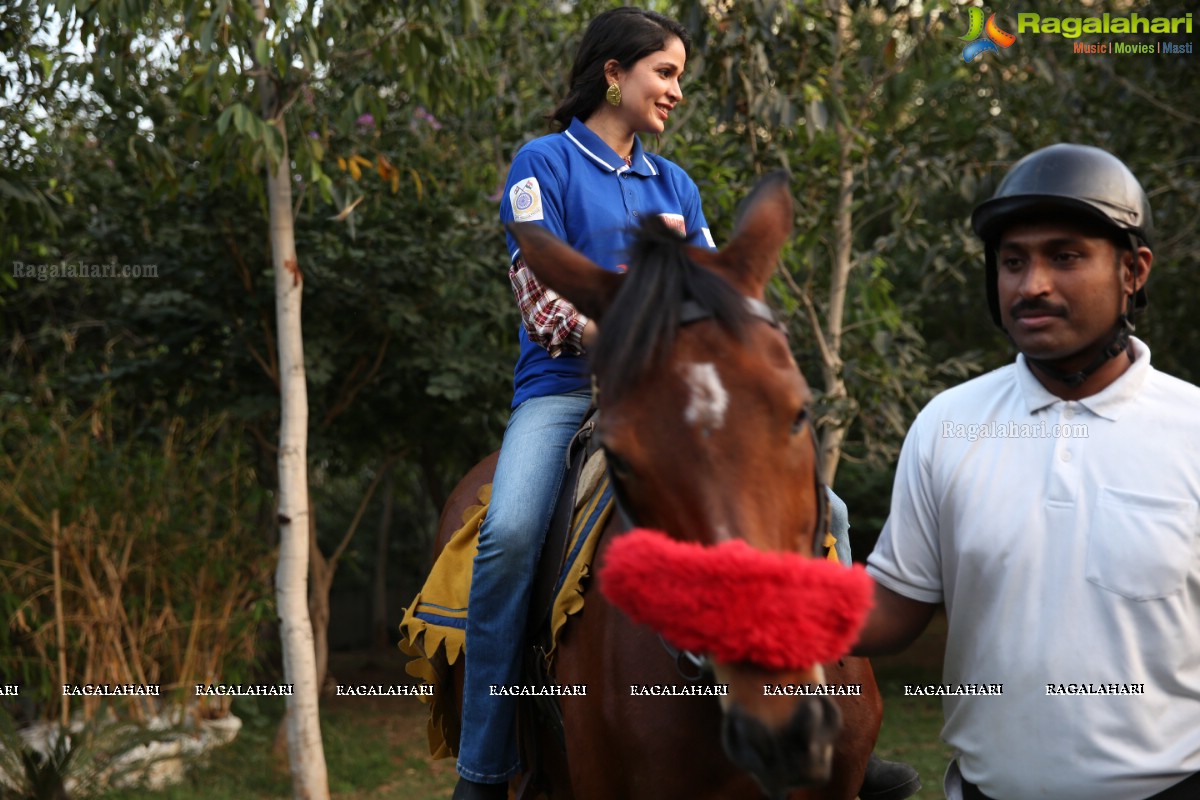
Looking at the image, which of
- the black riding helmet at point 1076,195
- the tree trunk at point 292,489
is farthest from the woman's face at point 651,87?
the tree trunk at point 292,489

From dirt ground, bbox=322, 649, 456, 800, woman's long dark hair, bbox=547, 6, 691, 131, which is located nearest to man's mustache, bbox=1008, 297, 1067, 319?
woman's long dark hair, bbox=547, 6, 691, 131

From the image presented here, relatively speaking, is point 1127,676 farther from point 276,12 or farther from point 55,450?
point 55,450

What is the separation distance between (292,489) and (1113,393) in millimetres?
5297

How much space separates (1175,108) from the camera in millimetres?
9539

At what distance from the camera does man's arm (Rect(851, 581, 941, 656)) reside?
2320 mm

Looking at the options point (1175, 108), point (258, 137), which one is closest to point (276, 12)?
point (258, 137)

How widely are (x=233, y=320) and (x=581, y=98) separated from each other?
18.8 feet

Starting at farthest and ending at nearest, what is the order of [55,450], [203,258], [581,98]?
[203,258]
[55,450]
[581,98]

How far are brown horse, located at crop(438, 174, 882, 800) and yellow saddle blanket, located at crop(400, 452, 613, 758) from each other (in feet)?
0.92

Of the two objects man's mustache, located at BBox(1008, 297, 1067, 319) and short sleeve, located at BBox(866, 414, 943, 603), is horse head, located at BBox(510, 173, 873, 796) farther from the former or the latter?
man's mustache, located at BBox(1008, 297, 1067, 319)

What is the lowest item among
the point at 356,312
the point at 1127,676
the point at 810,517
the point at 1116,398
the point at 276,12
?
the point at 1127,676

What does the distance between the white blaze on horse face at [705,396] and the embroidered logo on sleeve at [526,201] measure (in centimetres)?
144

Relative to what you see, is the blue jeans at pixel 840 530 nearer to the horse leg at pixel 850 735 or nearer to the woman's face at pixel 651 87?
the horse leg at pixel 850 735

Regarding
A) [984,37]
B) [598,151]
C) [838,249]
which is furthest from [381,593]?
[598,151]
